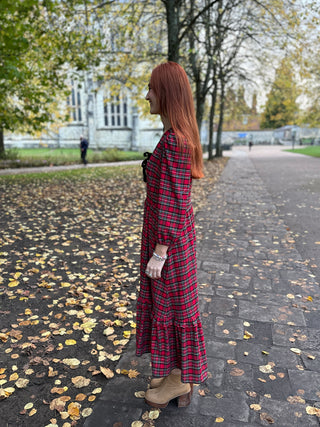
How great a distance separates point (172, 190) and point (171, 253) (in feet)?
1.29

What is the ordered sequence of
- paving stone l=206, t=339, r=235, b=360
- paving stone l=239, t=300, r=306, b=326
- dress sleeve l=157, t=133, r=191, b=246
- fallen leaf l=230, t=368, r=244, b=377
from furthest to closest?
paving stone l=239, t=300, r=306, b=326 < paving stone l=206, t=339, r=235, b=360 < fallen leaf l=230, t=368, r=244, b=377 < dress sleeve l=157, t=133, r=191, b=246

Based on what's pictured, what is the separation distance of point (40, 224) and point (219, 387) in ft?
19.0

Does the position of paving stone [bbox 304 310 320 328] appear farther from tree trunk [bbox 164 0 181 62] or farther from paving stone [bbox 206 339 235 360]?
tree trunk [bbox 164 0 181 62]

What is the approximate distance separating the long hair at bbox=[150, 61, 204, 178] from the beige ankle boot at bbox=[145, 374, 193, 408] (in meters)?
1.53

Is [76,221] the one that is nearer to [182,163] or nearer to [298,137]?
[182,163]

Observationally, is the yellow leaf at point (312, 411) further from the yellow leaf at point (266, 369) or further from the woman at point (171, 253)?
the woman at point (171, 253)

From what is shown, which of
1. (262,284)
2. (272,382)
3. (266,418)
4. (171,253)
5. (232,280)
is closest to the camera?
(171,253)

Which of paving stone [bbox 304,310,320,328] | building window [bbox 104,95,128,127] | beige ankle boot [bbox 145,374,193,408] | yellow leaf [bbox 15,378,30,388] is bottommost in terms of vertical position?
yellow leaf [bbox 15,378,30,388]

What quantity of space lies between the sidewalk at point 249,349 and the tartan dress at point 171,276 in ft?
1.11

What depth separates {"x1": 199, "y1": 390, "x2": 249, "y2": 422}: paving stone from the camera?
7.41 feet

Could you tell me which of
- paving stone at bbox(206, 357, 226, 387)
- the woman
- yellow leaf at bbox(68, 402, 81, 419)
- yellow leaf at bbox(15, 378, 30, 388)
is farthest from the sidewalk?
yellow leaf at bbox(15, 378, 30, 388)

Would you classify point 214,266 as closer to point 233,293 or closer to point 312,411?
point 233,293

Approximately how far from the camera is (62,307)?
3818 millimetres

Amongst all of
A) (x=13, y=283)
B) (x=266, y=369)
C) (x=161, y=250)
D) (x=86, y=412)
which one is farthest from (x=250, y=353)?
(x=13, y=283)
